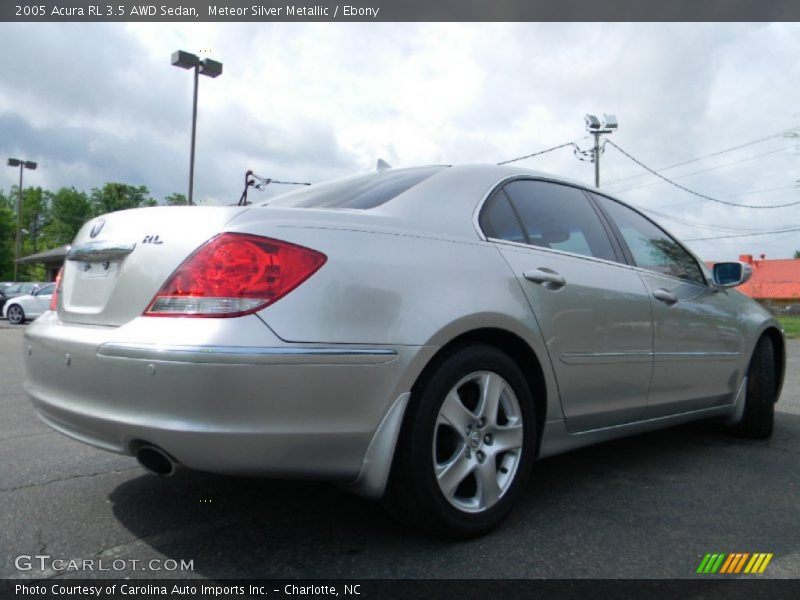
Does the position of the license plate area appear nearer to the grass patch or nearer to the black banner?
the black banner

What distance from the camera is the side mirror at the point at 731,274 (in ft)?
13.5

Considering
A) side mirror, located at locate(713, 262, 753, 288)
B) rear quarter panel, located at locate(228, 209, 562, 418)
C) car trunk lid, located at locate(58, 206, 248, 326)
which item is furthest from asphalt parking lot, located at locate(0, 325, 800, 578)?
side mirror, located at locate(713, 262, 753, 288)

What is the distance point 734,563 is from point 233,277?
1974 millimetres

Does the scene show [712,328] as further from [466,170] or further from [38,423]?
[38,423]

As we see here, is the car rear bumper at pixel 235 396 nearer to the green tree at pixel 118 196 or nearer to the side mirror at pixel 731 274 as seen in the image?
the side mirror at pixel 731 274

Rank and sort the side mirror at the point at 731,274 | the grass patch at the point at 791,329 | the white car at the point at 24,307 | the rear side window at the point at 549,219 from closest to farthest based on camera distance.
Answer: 1. the rear side window at the point at 549,219
2. the side mirror at the point at 731,274
3. the white car at the point at 24,307
4. the grass patch at the point at 791,329

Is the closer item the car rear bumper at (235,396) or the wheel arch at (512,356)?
the car rear bumper at (235,396)

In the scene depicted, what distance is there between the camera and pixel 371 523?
2.58 m

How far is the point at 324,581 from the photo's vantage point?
6.81 ft

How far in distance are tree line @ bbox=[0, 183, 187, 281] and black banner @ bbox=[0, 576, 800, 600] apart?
174 feet

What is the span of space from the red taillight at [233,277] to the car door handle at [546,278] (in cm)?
100

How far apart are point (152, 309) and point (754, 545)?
2333 millimetres

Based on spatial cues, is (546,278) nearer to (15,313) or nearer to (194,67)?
(194,67)

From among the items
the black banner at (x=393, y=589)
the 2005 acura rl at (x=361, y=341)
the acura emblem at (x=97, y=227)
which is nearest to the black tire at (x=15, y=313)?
the 2005 acura rl at (x=361, y=341)
